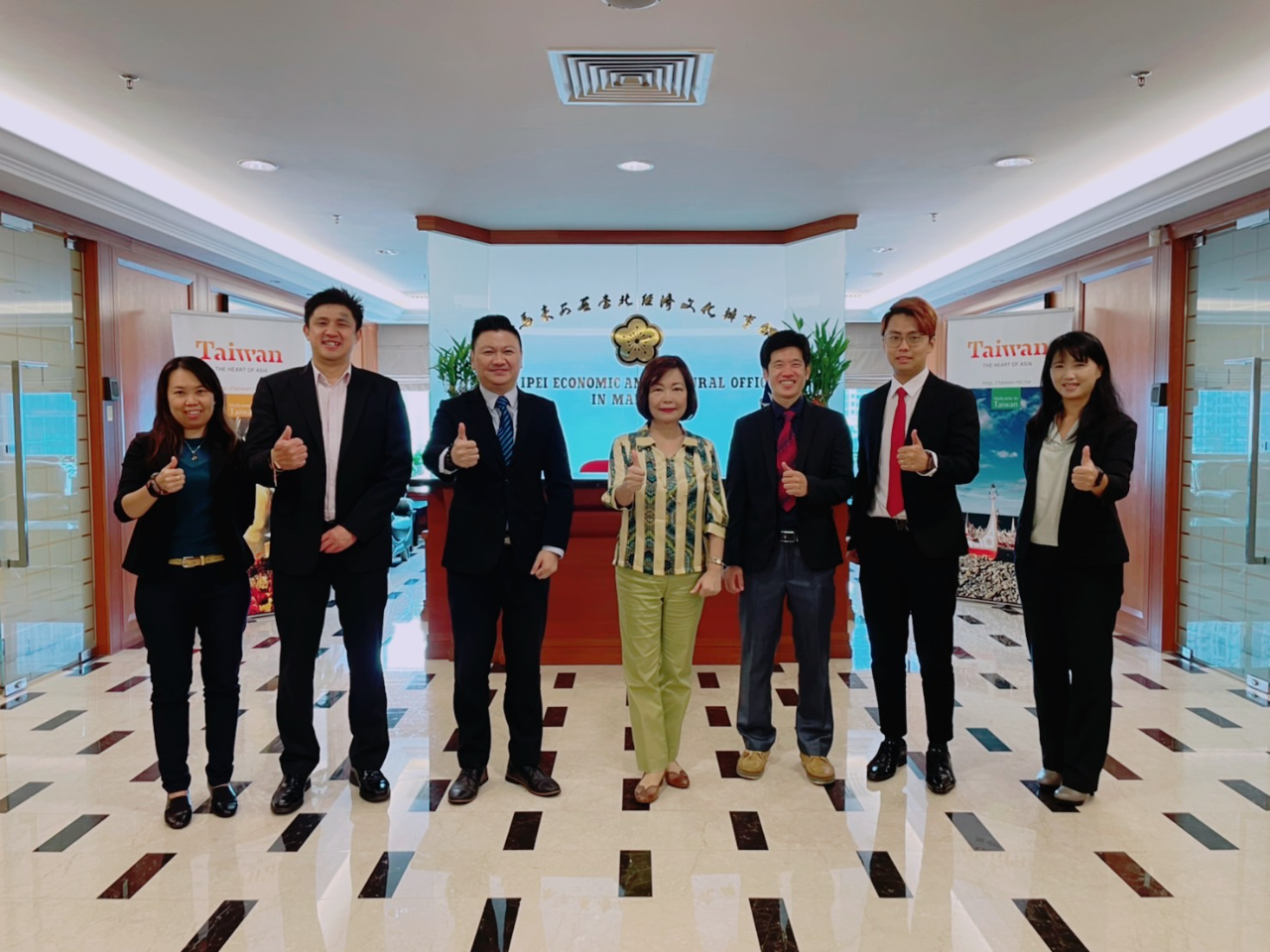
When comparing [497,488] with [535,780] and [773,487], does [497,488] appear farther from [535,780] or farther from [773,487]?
[535,780]

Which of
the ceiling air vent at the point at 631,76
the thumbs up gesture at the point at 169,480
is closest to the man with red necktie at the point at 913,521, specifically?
the ceiling air vent at the point at 631,76

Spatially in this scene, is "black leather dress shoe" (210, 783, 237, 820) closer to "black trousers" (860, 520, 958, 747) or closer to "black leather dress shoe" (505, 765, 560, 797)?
"black leather dress shoe" (505, 765, 560, 797)

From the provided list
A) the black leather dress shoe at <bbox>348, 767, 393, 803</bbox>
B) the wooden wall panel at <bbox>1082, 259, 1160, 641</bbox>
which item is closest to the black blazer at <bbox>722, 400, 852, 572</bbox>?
the black leather dress shoe at <bbox>348, 767, 393, 803</bbox>

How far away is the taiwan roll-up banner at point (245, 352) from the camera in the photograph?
18.9 ft

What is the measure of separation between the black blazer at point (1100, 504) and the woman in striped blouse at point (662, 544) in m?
1.20

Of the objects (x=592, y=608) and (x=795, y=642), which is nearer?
(x=795, y=642)

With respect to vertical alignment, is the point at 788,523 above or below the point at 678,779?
above

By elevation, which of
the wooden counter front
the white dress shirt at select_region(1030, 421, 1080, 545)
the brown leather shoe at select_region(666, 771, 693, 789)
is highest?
the white dress shirt at select_region(1030, 421, 1080, 545)

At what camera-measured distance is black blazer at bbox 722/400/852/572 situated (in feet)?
9.82

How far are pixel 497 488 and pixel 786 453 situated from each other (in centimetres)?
109

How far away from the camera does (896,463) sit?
2998 millimetres

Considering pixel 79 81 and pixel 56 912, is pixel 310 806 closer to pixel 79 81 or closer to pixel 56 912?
pixel 56 912

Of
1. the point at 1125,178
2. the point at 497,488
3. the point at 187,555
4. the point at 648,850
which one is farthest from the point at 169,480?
the point at 1125,178

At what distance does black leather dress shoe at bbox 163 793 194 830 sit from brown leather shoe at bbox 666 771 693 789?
174cm
